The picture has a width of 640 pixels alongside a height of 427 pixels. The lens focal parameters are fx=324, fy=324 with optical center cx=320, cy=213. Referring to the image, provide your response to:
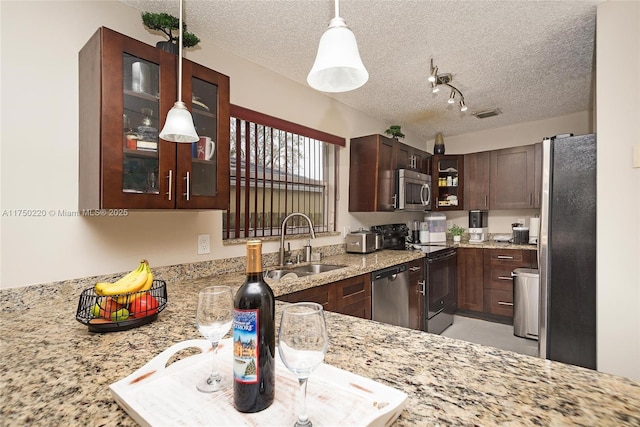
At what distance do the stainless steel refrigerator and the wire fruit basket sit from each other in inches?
88.7

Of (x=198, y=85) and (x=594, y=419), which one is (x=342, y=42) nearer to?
(x=594, y=419)

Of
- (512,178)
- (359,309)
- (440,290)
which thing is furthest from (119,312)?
(512,178)

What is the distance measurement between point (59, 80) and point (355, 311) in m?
2.24

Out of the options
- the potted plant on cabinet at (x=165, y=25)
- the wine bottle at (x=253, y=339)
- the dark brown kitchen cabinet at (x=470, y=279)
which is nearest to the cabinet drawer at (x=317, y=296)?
the wine bottle at (x=253, y=339)

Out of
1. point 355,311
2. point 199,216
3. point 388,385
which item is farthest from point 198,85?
point 355,311

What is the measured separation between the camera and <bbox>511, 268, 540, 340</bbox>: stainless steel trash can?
3301 millimetres

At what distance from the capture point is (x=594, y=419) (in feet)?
1.99

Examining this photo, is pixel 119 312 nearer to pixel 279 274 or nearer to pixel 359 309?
pixel 279 274

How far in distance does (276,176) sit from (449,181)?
2773 mm

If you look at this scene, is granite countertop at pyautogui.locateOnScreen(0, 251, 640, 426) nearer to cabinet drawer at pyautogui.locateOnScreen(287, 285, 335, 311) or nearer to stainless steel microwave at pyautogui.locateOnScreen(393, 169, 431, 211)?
cabinet drawer at pyautogui.locateOnScreen(287, 285, 335, 311)

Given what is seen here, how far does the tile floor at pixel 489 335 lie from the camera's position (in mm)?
3211

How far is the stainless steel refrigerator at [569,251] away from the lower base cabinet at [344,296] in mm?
1174

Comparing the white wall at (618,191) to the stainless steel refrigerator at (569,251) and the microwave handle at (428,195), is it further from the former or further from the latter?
the microwave handle at (428,195)

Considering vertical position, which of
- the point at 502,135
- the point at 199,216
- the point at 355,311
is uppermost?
the point at 502,135
